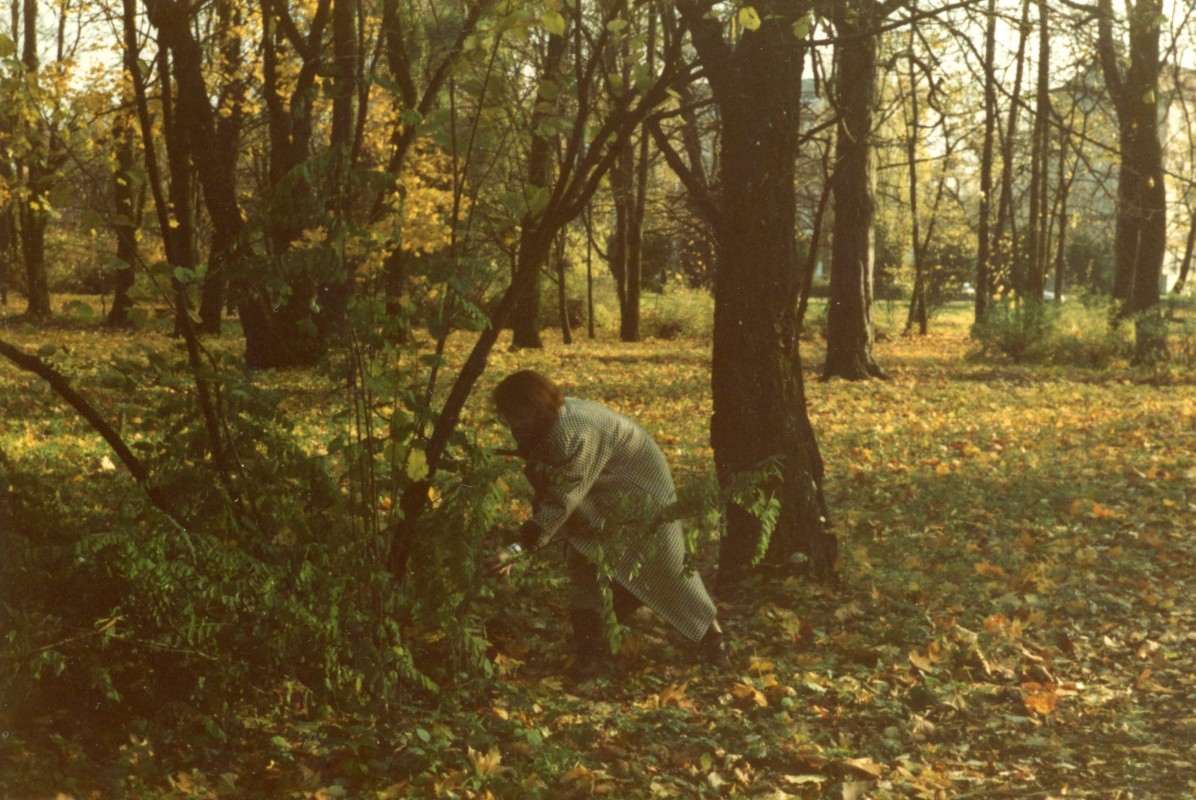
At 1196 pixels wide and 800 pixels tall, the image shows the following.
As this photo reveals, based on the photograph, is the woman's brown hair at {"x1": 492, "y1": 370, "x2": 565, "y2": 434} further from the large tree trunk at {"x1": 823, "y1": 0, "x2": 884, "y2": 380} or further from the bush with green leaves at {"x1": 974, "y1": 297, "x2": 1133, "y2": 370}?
the bush with green leaves at {"x1": 974, "y1": 297, "x2": 1133, "y2": 370}

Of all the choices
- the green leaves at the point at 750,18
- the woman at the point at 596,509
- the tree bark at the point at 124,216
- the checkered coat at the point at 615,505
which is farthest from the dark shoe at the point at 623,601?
the green leaves at the point at 750,18

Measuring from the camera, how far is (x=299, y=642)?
12.3ft

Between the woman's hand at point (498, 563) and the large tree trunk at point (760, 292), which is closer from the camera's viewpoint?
the woman's hand at point (498, 563)

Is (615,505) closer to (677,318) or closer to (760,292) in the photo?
(760,292)

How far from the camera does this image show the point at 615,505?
425cm

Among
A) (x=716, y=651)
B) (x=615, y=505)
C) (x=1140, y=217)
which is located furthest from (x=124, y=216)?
(x=1140, y=217)

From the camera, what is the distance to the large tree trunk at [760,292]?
592 centimetres

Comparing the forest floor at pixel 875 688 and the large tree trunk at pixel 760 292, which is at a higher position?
the large tree trunk at pixel 760 292

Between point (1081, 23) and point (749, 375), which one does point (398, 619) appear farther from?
point (1081, 23)

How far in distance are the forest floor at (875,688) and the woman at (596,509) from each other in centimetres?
23

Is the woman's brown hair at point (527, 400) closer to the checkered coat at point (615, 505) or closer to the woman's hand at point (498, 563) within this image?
the checkered coat at point (615, 505)

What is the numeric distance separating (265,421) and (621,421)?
155 cm

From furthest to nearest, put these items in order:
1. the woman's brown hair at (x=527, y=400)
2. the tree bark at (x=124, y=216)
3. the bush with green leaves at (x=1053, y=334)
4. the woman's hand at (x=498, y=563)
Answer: the bush with green leaves at (x=1053, y=334)
the woman's brown hair at (x=527, y=400)
the woman's hand at (x=498, y=563)
the tree bark at (x=124, y=216)

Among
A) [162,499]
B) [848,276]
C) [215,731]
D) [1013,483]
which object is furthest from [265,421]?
[848,276]
